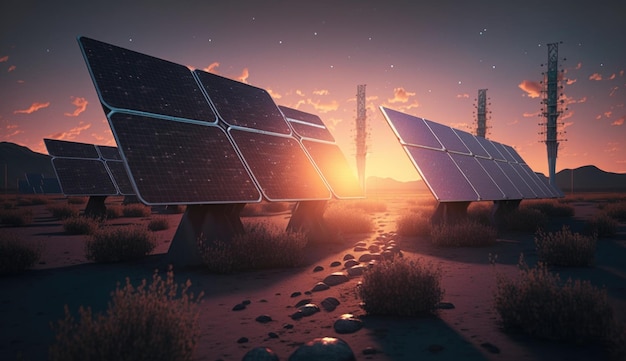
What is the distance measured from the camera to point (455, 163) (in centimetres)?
1527

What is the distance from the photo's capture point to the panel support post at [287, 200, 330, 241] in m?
13.3

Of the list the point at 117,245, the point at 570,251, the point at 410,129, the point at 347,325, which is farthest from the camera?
the point at 410,129

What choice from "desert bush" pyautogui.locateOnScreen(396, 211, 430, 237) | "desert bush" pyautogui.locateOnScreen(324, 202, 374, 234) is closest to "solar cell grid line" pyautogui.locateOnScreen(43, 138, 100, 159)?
"desert bush" pyautogui.locateOnScreen(324, 202, 374, 234)

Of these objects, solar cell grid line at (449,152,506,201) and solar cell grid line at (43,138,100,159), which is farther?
solar cell grid line at (43,138,100,159)

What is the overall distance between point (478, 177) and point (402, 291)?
11.8m

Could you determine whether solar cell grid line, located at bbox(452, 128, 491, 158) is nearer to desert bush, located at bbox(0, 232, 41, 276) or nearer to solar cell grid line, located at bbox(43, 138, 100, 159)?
desert bush, located at bbox(0, 232, 41, 276)

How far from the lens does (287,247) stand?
9.99 m

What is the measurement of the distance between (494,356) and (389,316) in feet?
A: 5.95

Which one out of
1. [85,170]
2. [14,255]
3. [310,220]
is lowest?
[14,255]

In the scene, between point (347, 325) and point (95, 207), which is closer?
point (347, 325)

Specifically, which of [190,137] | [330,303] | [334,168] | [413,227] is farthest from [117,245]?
[413,227]

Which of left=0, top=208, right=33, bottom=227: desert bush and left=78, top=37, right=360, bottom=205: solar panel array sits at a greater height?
left=78, top=37, right=360, bottom=205: solar panel array

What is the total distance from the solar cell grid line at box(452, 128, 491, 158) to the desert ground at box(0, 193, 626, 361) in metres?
8.04

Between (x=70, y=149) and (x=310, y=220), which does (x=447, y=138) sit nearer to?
Result: (x=310, y=220)
